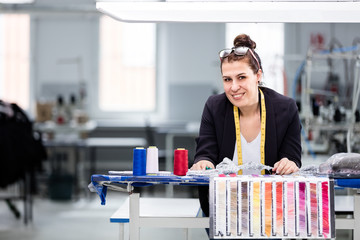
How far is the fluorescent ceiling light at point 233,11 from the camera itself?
1935mm

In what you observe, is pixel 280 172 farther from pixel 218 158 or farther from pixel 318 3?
pixel 318 3

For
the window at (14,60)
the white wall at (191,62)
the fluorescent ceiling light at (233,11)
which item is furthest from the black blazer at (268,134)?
the window at (14,60)

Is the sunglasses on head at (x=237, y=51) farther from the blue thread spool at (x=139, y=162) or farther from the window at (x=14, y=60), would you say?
the window at (x=14, y=60)

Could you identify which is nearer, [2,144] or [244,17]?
[244,17]

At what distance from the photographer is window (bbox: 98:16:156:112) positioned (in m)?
7.12

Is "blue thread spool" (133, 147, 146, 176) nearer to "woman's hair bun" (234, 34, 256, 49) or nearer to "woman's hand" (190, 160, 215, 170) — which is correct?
"woman's hand" (190, 160, 215, 170)

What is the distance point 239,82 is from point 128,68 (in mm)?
5253

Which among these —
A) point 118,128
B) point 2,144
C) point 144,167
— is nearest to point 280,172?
point 144,167

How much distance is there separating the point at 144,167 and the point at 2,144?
103 inches

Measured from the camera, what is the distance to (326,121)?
13.6 ft

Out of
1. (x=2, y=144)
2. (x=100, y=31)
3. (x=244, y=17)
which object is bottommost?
(x=2, y=144)

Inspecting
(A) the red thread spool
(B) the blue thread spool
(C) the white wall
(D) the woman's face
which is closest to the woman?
(D) the woman's face

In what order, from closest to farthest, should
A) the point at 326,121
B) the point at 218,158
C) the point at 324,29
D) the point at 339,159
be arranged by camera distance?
the point at 339,159 < the point at 218,158 < the point at 326,121 < the point at 324,29

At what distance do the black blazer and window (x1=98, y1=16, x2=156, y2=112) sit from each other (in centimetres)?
502
